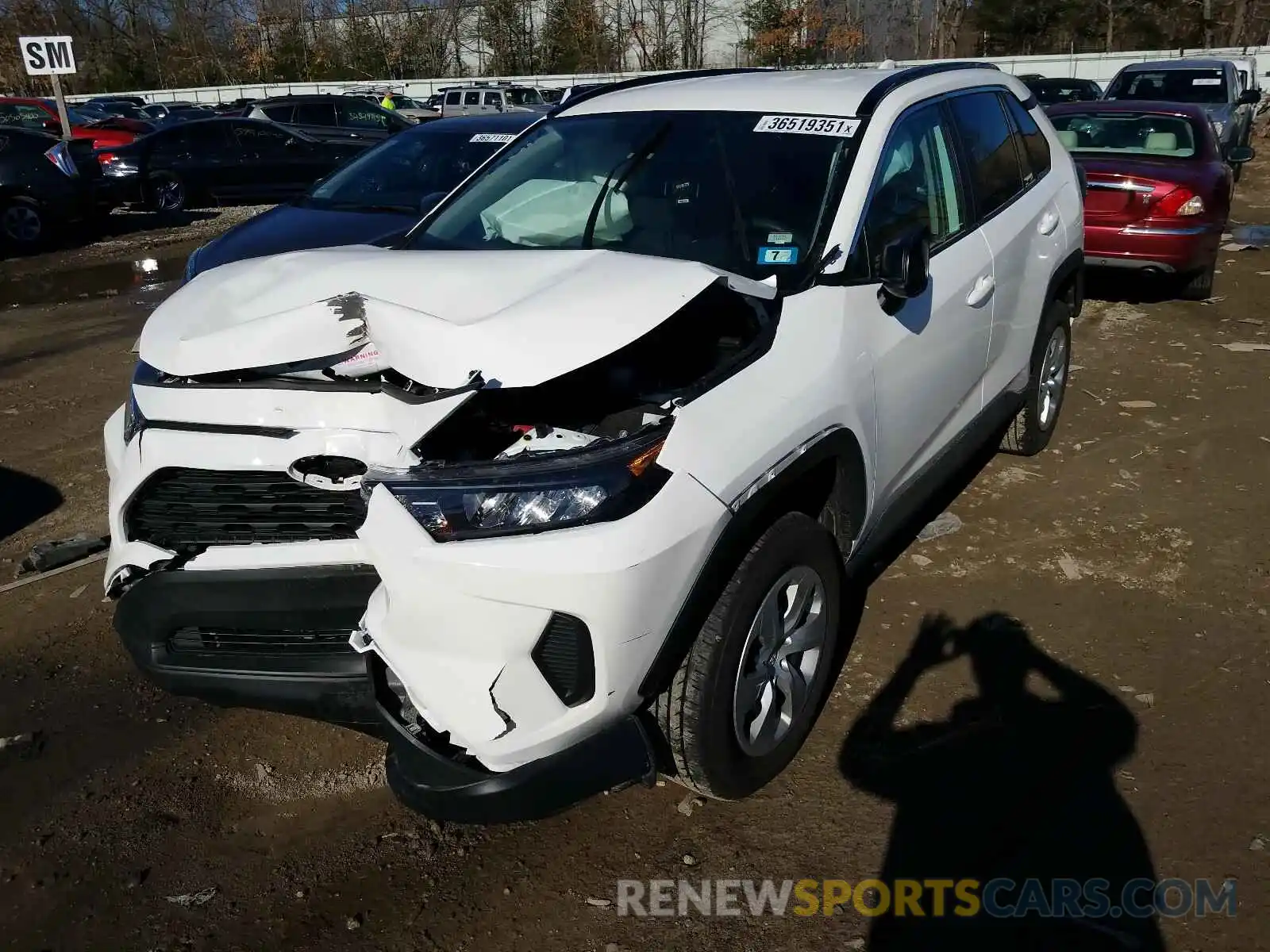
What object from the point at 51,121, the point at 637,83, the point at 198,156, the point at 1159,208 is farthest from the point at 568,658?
the point at 51,121

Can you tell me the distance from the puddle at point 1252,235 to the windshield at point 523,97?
21984 millimetres

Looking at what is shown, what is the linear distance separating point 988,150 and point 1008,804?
2.77m

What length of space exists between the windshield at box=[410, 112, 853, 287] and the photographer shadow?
147 centimetres

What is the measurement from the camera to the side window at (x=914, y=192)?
10.4 ft

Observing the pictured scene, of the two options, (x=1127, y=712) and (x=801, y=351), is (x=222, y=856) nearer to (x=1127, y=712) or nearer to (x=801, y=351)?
(x=801, y=351)

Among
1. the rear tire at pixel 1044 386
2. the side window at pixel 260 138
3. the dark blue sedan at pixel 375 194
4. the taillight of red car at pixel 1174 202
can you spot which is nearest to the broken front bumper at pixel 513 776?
the rear tire at pixel 1044 386

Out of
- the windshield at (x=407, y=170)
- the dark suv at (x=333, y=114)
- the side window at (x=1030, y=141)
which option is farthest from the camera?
the dark suv at (x=333, y=114)

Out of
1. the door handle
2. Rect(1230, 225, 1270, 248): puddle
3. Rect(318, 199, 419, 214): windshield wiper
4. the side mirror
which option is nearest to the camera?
the side mirror

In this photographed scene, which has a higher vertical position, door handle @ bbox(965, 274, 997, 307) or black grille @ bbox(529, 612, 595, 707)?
door handle @ bbox(965, 274, 997, 307)

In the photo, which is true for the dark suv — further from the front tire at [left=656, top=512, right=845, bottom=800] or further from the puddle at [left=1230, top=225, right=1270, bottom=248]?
the front tire at [left=656, top=512, right=845, bottom=800]

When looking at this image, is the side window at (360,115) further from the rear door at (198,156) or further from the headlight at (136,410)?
the headlight at (136,410)

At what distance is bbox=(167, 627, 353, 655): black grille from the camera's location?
2424 mm

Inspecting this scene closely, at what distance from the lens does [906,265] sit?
294 cm

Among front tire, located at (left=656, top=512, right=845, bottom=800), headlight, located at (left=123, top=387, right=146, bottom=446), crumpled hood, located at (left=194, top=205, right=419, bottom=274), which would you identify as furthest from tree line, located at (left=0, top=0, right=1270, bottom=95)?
headlight, located at (left=123, top=387, right=146, bottom=446)
